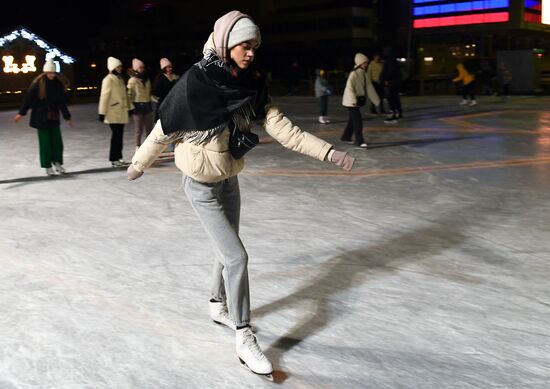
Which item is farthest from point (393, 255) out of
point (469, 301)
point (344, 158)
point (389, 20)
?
point (389, 20)

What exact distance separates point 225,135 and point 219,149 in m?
0.08

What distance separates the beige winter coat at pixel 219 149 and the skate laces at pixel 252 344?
81 cm

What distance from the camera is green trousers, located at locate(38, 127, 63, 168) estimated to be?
8.66 meters

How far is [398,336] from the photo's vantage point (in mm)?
3424

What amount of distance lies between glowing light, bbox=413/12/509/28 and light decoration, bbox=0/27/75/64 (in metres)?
24.3

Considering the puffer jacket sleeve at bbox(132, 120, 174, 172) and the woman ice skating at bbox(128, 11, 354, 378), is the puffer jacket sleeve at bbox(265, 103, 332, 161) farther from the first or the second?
the puffer jacket sleeve at bbox(132, 120, 174, 172)

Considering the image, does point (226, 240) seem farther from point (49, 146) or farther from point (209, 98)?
point (49, 146)

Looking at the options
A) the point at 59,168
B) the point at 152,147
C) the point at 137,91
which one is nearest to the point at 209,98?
the point at 152,147

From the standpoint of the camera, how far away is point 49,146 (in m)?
8.80

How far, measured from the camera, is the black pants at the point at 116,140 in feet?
30.5

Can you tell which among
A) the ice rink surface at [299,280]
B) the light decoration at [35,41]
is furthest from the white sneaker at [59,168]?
the light decoration at [35,41]

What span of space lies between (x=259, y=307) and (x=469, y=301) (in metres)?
1.37

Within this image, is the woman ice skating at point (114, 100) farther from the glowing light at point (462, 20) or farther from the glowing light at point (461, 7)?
the glowing light at point (461, 7)

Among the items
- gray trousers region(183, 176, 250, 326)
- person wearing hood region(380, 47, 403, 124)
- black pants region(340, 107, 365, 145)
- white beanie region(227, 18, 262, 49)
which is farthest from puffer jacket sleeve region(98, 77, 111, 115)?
person wearing hood region(380, 47, 403, 124)
